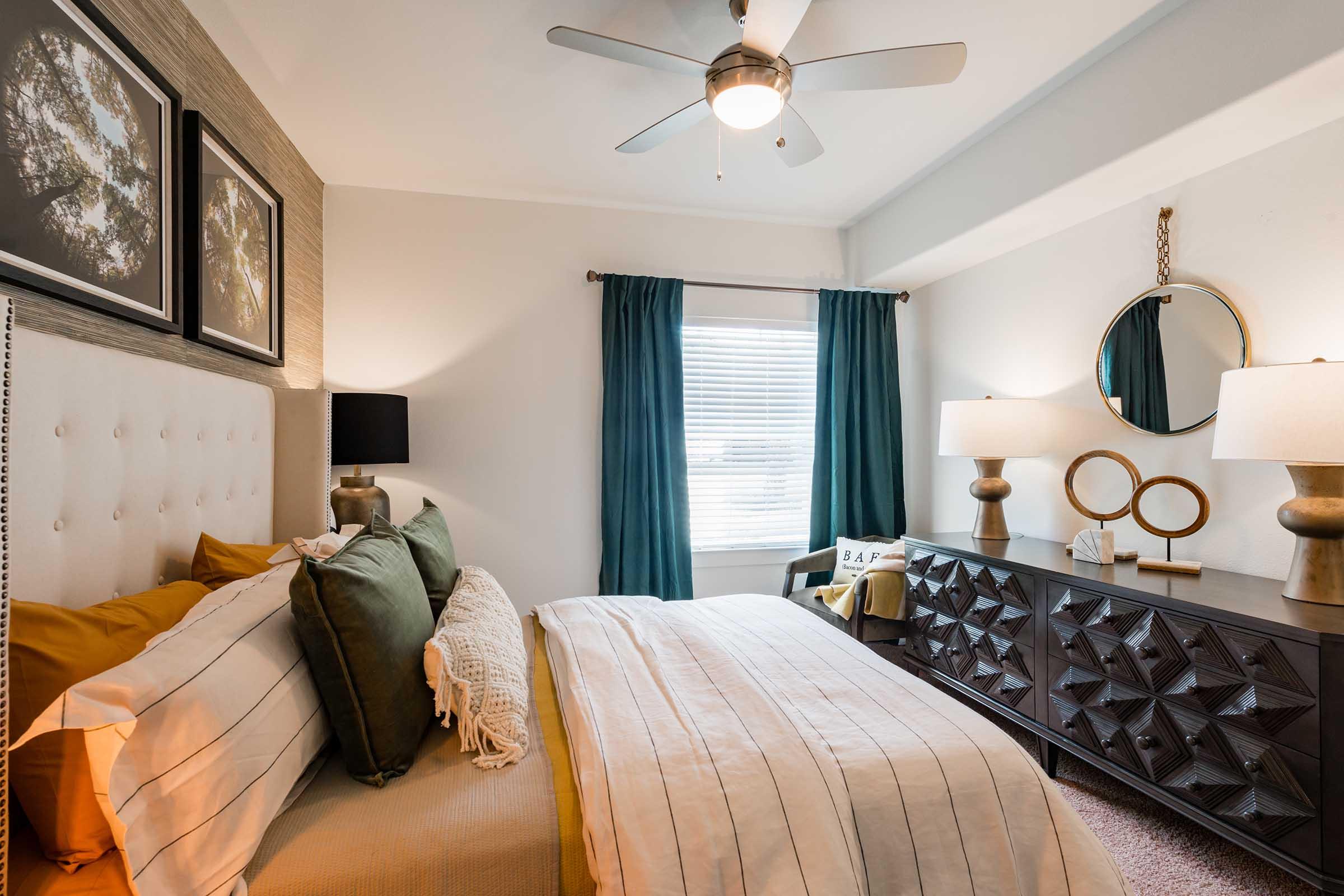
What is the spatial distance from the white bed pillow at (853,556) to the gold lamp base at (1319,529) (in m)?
1.71

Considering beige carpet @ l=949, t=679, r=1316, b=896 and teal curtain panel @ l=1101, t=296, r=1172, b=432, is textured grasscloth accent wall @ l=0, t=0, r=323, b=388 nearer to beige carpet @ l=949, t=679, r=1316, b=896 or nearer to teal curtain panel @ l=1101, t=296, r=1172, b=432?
beige carpet @ l=949, t=679, r=1316, b=896

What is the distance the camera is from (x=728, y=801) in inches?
47.3

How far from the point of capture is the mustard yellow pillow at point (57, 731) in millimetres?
966

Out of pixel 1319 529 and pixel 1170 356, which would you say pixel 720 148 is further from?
pixel 1319 529

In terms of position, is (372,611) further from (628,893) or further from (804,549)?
(804,549)

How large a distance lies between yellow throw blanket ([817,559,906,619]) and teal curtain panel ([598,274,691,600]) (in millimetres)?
948

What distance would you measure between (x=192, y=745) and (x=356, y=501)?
2.13 metres

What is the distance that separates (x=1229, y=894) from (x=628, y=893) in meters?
1.84

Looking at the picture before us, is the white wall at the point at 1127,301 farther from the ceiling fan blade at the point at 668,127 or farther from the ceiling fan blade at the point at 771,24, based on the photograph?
the ceiling fan blade at the point at 668,127

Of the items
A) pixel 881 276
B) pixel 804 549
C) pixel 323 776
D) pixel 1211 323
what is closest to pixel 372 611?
pixel 323 776

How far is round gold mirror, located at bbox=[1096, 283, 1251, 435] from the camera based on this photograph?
234cm

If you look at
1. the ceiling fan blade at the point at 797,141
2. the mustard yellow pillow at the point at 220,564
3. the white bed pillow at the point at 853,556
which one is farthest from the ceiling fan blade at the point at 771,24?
the white bed pillow at the point at 853,556

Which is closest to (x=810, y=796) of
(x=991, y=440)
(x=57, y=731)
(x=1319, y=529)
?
(x=57, y=731)

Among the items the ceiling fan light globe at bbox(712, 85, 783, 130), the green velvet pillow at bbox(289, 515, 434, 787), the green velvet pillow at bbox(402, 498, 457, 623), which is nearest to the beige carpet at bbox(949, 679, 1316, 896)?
the green velvet pillow at bbox(289, 515, 434, 787)
